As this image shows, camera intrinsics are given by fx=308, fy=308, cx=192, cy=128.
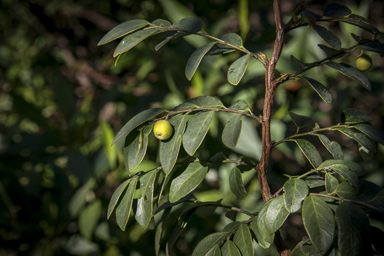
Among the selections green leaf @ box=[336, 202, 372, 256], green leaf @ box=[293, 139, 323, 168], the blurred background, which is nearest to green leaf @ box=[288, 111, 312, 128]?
green leaf @ box=[293, 139, 323, 168]

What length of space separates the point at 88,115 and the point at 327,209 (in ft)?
3.88

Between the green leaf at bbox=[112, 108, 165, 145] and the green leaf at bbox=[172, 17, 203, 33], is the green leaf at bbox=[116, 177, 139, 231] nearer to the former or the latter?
the green leaf at bbox=[112, 108, 165, 145]

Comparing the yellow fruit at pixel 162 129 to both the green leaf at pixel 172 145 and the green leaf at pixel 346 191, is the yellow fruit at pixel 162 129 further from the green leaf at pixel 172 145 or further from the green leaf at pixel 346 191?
the green leaf at pixel 346 191

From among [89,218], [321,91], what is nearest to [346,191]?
[321,91]

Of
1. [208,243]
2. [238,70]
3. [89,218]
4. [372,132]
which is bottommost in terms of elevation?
[89,218]

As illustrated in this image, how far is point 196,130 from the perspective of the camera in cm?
44

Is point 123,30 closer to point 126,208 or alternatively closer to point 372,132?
point 126,208

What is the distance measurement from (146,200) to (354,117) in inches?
13.2

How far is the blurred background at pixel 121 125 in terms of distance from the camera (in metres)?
Result: 1.11

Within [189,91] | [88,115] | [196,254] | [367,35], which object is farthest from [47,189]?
[367,35]

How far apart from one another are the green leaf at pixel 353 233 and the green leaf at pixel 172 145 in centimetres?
22

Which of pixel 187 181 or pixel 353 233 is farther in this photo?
pixel 187 181

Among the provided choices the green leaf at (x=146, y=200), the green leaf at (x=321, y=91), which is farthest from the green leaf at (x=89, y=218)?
the green leaf at (x=321, y=91)

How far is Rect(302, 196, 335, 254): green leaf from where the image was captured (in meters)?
0.36
